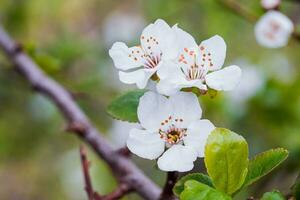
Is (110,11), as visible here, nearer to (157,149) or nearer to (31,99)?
(31,99)

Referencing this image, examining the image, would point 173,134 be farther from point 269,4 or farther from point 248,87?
point 248,87

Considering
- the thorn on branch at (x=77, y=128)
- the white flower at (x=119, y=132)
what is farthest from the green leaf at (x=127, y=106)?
the white flower at (x=119, y=132)

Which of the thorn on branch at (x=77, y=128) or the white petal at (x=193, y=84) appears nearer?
the white petal at (x=193, y=84)

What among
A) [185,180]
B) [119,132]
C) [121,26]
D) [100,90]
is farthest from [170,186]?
[121,26]

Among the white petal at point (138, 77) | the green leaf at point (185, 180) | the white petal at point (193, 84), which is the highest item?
the white petal at point (193, 84)

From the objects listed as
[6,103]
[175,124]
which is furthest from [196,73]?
[6,103]

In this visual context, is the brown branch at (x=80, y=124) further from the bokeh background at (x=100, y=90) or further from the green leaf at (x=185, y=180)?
the green leaf at (x=185, y=180)
